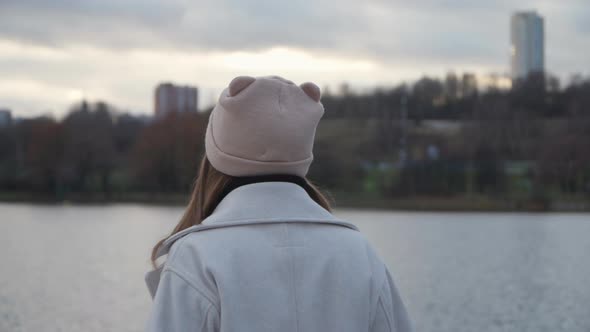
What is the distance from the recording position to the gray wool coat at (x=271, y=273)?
1.54 meters

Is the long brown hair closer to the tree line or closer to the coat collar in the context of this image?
the coat collar

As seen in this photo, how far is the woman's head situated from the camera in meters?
1.70

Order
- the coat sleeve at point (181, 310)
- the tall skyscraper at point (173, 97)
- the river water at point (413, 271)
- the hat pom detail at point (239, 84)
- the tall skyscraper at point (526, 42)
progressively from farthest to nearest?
the tall skyscraper at point (526, 42), the tall skyscraper at point (173, 97), the river water at point (413, 271), the hat pom detail at point (239, 84), the coat sleeve at point (181, 310)

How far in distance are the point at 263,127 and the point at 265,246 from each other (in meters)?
0.26

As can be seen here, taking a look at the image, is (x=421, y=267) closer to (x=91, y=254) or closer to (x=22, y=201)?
(x=91, y=254)

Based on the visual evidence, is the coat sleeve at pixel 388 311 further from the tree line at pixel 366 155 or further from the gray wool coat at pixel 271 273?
the tree line at pixel 366 155

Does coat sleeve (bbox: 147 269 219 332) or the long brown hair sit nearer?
coat sleeve (bbox: 147 269 219 332)

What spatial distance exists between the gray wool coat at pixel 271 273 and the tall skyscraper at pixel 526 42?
163279 millimetres

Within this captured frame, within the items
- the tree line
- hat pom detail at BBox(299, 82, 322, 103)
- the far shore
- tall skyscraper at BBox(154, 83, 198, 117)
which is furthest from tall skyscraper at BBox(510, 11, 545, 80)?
hat pom detail at BBox(299, 82, 322, 103)

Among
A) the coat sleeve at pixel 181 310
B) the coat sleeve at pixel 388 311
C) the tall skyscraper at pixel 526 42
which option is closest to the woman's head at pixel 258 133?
the coat sleeve at pixel 181 310

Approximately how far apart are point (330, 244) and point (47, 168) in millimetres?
58220

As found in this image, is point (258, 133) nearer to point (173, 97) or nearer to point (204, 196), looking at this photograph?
point (204, 196)

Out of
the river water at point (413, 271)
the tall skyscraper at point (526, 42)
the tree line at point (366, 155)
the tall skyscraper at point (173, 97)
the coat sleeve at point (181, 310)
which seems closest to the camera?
the coat sleeve at point (181, 310)

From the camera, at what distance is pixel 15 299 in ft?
48.1
